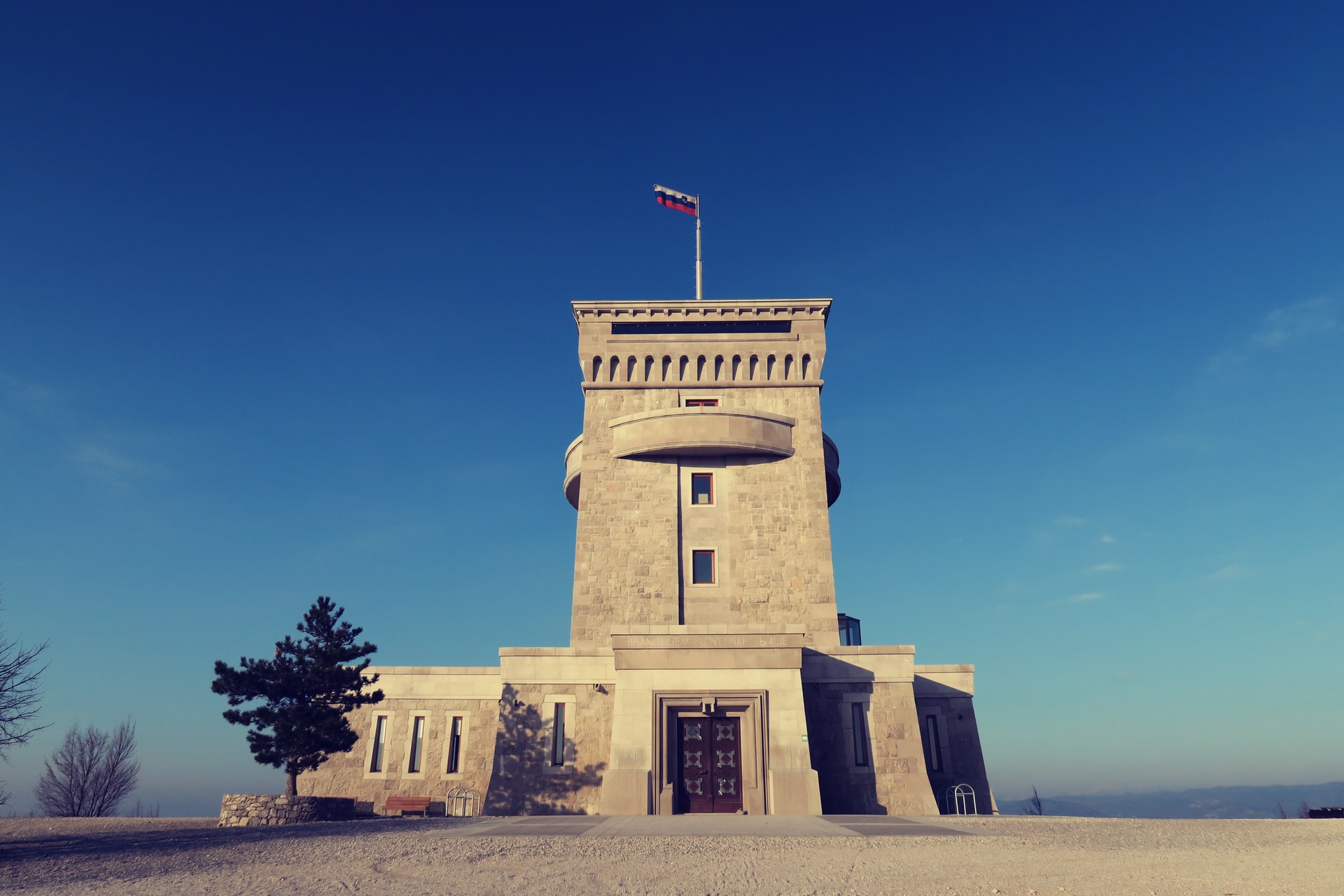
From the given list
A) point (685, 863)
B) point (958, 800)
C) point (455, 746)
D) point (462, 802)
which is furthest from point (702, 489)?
point (685, 863)

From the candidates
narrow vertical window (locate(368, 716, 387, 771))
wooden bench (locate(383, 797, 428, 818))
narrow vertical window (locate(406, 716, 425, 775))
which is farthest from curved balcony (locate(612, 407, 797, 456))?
wooden bench (locate(383, 797, 428, 818))

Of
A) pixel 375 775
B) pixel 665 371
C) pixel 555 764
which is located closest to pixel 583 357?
pixel 665 371

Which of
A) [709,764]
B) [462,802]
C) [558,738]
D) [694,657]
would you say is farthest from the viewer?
[462,802]

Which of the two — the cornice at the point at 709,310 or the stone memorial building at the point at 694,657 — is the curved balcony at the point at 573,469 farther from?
the cornice at the point at 709,310

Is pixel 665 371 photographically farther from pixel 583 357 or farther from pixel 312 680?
pixel 312 680

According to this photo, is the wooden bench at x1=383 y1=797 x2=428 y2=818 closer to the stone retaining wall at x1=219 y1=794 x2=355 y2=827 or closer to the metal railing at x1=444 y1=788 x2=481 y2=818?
the metal railing at x1=444 y1=788 x2=481 y2=818

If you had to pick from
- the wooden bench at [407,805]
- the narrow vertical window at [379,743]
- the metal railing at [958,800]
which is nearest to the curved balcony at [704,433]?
the metal railing at [958,800]

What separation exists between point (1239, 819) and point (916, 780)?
8.99 meters

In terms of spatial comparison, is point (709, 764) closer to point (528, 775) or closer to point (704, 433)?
point (528, 775)

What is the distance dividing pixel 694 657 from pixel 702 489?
30.0 feet

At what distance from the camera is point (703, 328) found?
35.3m

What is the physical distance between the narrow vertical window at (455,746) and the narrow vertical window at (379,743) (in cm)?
260

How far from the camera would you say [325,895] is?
10359mm

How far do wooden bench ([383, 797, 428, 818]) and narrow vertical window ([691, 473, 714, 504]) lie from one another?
1504 cm
